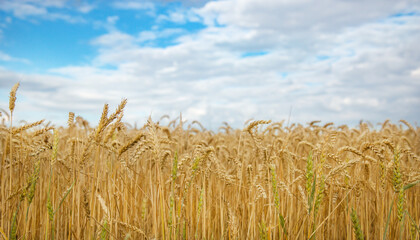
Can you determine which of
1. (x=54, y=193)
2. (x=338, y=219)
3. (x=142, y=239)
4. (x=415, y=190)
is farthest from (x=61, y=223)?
(x=415, y=190)

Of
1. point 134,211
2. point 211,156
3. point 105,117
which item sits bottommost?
point 134,211

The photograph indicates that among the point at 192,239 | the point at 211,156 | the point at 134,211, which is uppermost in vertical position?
the point at 211,156

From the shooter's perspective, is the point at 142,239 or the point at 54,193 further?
the point at 54,193

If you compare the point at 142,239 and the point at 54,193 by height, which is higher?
the point at 54,193

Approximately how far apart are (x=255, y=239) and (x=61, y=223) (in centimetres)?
169

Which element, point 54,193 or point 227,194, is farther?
point 227,194

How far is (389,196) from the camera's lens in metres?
3.19

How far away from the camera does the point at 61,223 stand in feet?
9.23

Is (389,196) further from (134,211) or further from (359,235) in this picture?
(134,211)

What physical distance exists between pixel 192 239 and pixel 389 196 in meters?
1.98

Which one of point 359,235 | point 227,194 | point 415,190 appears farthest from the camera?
point 415,190

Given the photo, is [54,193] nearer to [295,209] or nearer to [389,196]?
[295,209]

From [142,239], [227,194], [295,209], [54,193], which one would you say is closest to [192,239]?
[142,239]

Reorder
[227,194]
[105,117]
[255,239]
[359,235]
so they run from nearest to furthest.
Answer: [359,235], [105,117], [255,239], [227,194]
